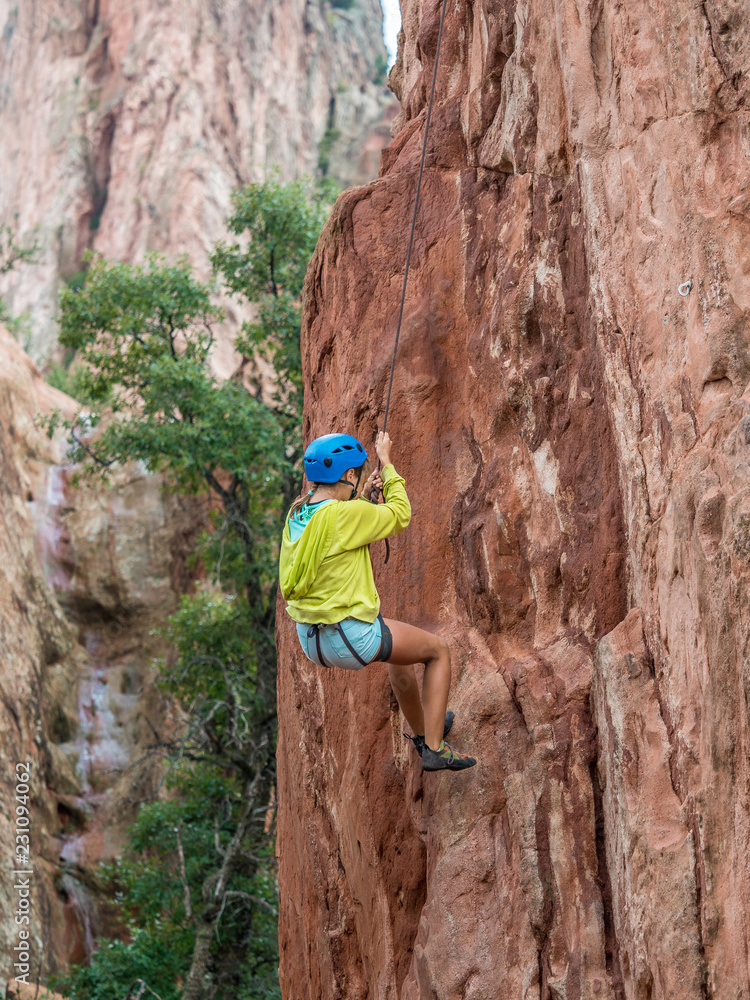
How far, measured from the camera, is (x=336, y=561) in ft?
16.0

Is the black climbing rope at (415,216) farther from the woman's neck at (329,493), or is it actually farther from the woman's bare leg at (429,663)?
the woman's bare leg at (429,663)

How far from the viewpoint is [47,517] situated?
1938cm

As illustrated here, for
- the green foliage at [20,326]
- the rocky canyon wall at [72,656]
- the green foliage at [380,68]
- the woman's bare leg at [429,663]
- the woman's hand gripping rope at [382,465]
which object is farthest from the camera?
the green foliage at [380,68]

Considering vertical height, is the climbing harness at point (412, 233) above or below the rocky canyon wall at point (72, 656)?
above

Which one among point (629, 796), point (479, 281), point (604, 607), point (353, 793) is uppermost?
point (479, 281)

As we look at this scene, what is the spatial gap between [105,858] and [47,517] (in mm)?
7012

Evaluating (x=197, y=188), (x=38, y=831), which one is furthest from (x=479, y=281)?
(x=197, y=188)

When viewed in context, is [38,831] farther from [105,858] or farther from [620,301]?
[620,301]

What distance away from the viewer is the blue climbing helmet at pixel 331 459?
502cm

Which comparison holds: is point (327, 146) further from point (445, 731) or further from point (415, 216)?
point (445, 731)

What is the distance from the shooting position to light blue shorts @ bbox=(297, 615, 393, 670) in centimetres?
482

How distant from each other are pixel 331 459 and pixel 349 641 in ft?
3.08

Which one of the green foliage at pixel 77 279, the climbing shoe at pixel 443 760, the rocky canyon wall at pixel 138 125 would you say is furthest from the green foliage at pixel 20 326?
the climbing shoe at pixel 443 760

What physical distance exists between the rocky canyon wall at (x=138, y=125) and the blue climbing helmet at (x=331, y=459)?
2335 cm
